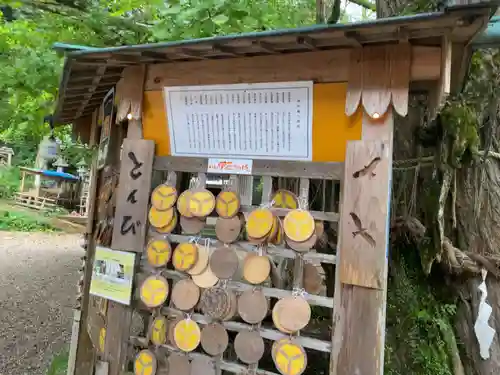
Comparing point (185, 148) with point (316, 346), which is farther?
point (185, 148)

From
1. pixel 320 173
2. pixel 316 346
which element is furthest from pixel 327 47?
pixel 316 346

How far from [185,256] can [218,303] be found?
1.36 feet

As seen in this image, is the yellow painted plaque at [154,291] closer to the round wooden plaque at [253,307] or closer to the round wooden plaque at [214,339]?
the round wooden plaque at [214,339]

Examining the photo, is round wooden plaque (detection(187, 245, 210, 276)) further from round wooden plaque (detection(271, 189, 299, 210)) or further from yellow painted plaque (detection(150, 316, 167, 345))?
round wooden plaque (detection(271, 189, 299, 210))

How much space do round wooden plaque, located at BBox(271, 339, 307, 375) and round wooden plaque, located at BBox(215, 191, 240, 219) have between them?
2.94 feet

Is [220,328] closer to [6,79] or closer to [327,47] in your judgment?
[327,47]

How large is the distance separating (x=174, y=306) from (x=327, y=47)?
2.09 meters

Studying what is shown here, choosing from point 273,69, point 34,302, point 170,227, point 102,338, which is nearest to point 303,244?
point 170,227

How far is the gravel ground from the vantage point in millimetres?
6691

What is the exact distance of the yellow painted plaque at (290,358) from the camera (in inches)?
102

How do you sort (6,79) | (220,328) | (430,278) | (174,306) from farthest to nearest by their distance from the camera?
(6,79), (430,278), (174,306), (220,328)

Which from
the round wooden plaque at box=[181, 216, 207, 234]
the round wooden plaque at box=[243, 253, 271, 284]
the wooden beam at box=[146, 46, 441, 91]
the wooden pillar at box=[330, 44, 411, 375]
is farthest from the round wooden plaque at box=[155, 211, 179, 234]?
the wooden pillar at box=[330, 44, 411, 375]

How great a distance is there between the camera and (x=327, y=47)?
8.62ft

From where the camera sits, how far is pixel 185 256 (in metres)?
3.00
